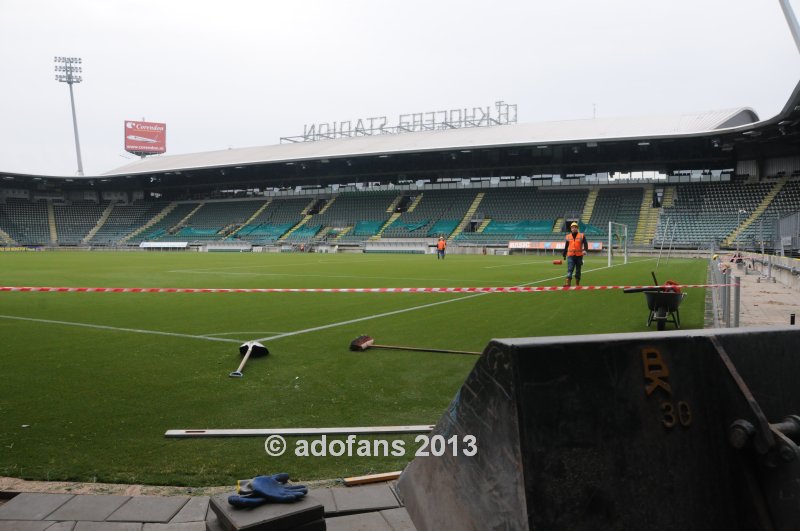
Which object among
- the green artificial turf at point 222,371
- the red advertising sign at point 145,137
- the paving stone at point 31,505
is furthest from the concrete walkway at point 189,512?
the red advertising sign at point 145,137

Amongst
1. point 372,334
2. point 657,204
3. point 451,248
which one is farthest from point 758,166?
point 372,334

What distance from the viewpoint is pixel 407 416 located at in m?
4.51

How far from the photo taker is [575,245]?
15180 millimetres

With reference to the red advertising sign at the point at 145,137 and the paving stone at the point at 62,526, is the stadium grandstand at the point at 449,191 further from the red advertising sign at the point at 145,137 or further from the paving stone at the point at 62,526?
the paving stone at the point at 62,526

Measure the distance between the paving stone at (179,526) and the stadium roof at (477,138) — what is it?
46997mm

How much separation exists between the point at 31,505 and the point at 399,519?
6.58 ft

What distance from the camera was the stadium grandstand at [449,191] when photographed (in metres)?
46.1

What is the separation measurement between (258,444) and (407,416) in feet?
3.97

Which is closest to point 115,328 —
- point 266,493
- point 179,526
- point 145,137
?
point 179,526

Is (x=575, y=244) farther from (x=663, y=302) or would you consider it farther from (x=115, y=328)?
(x=115, y=328)

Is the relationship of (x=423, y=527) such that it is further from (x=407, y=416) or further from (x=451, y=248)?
(x=451, y=248)

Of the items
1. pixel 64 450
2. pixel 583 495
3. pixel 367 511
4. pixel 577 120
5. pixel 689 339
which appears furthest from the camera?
pixel 577 120

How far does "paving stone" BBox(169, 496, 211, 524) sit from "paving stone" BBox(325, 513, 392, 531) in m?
0.68

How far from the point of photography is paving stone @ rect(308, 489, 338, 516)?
2.89 metres
